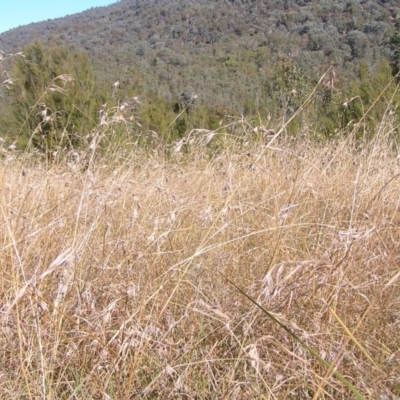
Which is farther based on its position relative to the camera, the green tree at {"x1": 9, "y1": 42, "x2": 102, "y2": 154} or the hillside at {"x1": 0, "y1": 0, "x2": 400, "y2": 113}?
the hillside at {"x1": 0, "y1": 0, "x2": 400, "y2": 113}

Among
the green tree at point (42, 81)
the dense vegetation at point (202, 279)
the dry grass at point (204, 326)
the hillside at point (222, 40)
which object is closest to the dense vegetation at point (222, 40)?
the hillside at point (222, 40)

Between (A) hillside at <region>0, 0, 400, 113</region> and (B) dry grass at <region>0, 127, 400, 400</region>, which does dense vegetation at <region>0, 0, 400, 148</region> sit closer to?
(A) hillside at <region>0, 0, 400, 113</region>

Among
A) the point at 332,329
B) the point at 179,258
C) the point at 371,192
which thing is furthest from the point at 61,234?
the point at 371,192

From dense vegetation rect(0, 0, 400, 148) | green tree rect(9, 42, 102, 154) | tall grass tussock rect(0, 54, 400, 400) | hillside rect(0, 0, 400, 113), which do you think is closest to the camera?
tall grass tussock rect(0, 54, 400, 400)

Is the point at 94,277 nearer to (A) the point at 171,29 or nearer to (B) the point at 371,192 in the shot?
(B) the point at 371,192

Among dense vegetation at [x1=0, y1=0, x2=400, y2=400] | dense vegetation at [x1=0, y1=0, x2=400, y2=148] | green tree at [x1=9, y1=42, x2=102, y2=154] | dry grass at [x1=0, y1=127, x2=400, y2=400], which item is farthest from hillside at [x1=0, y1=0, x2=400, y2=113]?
dry grass at [x1=0, y1=127, x2=400, y2=400]

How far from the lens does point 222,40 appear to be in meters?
89.6

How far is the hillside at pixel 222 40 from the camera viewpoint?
180 feet

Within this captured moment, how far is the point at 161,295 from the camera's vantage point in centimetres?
112

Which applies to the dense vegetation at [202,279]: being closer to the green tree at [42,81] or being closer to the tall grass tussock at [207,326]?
the tall grass tussock at [207,326]

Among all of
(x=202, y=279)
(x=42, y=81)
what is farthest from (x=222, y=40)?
(x=202, y=279)

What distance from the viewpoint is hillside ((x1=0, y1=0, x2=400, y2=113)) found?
54.8 metres

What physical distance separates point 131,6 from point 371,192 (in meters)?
145

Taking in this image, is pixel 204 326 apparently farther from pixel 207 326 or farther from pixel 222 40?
pixel 222 40
